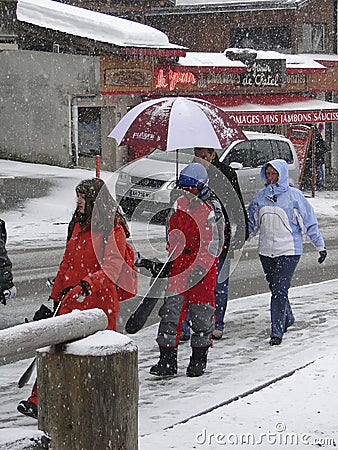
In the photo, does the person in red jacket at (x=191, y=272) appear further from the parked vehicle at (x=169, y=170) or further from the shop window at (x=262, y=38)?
the shop window at (x=262, y=38)

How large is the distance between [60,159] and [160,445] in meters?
18.7

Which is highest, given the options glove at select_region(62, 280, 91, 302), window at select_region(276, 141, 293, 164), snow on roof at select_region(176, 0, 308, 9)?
snow on roof at select_region(176, 0, 308, 9)

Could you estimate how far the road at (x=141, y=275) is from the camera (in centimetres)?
995

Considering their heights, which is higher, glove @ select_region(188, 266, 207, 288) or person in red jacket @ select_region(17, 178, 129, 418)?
person in red jacket @ select_region(17, 178, 129, 418)

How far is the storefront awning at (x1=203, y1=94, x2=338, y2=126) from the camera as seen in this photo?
2462 centimetres

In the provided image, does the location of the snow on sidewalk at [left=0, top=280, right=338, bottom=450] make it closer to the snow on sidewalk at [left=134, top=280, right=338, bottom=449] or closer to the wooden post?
the snow on sidewalk at [left=134, top=280, right=338, bottom=449]

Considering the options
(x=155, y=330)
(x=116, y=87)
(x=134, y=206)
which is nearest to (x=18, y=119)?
(x=116, y=87)

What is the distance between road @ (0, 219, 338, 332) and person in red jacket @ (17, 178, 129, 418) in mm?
2920

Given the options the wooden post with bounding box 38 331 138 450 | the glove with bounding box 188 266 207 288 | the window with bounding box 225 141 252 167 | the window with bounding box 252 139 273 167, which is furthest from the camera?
the window with bounding box 252 139 273 167

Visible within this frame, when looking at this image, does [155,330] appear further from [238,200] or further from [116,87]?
[116,87]

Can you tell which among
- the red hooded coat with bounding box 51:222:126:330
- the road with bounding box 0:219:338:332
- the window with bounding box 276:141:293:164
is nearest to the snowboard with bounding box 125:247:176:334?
the red hooded coat with bounding box 51:222:126:330

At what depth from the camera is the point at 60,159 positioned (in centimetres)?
2311

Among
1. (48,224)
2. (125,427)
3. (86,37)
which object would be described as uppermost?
(86,37)

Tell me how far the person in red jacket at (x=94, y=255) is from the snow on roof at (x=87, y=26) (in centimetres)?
1665
